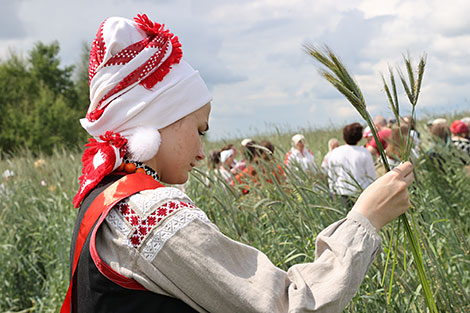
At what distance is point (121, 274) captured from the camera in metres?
1.28

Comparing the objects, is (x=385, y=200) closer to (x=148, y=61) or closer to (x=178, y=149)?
(x=178, y=149)

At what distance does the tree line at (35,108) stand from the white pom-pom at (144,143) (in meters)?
27.2

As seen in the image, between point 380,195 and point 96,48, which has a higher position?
point 96,48

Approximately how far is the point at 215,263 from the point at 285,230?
1739 millimetres

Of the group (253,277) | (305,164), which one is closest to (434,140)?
(305,164)

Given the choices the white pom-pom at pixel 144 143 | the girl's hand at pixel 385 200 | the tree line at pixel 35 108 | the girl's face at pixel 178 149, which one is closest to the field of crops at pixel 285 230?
the girl's hand at pixel 385 200

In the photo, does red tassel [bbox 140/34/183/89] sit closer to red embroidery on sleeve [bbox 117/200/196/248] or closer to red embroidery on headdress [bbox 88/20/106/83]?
red embroidery on headdress [bbox 88/20/106/83]

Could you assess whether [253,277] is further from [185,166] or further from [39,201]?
[39,201]

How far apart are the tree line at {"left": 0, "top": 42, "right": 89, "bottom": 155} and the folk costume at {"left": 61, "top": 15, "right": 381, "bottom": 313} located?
1068 inches

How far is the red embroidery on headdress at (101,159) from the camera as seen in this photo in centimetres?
147

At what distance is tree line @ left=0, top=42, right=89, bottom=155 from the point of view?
30719 millimetres

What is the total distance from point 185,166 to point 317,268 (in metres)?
0.50

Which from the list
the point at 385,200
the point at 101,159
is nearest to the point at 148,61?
the point at 101,159

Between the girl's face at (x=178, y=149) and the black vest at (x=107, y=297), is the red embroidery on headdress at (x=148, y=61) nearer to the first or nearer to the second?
the girl's face at (x=178, y=149)
